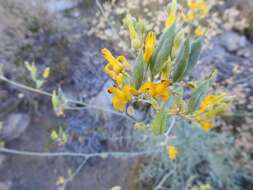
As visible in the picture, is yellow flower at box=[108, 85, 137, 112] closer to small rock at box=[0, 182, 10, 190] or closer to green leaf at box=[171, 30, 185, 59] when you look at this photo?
green leaf at box=[171, 30, 185, 59]

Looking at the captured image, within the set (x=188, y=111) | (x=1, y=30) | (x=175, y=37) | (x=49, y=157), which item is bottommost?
(x=49, y=157)

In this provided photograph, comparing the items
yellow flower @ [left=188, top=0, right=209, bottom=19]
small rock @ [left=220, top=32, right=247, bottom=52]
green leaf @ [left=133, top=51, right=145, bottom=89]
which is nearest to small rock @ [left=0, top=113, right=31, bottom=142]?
yellow flower @ [left=188, top=0, right=209, bottom=19]

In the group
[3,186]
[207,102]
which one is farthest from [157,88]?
[3,186]

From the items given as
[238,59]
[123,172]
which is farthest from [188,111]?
[238,59]

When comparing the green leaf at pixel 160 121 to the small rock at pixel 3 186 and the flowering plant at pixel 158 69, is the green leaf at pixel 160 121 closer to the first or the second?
the flowering plant at pixel 158 69

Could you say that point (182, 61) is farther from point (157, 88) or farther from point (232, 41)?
point (232, 41)

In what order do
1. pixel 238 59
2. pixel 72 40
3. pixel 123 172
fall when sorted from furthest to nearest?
1. pixel 72 40
2. pixel 238 59
3. pixel 123 172

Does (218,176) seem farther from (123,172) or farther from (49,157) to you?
(49,157)
